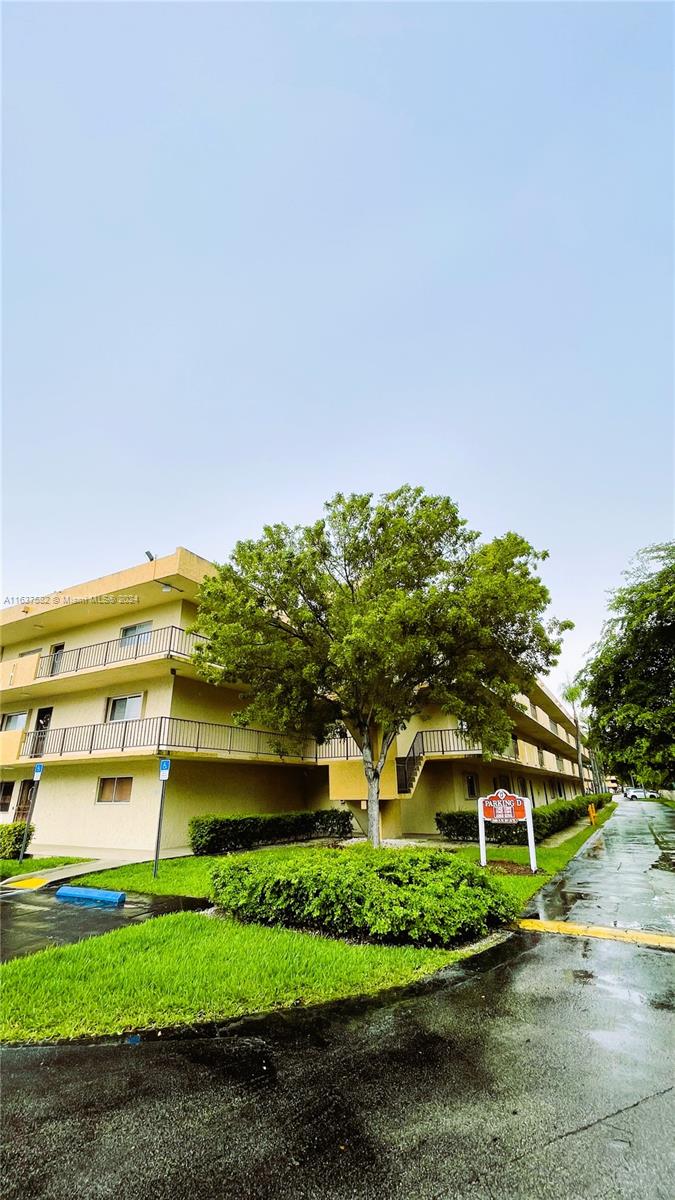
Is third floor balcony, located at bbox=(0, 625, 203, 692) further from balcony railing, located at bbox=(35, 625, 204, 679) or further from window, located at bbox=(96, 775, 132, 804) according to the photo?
window, located at bbox=(96, 775, 132, 804)

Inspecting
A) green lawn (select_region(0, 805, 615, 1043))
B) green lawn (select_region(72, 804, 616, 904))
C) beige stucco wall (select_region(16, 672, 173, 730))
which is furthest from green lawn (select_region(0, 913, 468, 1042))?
beige stucco wall (select_region(16, 672, 173, 730))

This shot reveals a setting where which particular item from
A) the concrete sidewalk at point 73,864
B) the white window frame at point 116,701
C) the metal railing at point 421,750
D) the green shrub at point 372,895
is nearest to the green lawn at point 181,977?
the green shrub at point 372,895

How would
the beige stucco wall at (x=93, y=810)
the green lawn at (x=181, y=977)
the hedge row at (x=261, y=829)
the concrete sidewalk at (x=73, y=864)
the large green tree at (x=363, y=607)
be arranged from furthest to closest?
the beige stucco wall at (x=93, y=810), the hedge row at (x=261, y=829), the large green tree at (x=363, y=607), the concrete sidewalk at (x=73, y=864), the green lawn at (x=181, y=977)

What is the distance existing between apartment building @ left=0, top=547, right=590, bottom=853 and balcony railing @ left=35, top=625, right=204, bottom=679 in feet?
0.17

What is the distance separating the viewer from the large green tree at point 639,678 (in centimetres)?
1277

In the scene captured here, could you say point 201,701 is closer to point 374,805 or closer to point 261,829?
point 261,829

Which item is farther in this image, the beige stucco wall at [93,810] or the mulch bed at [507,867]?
the beige stucco wall at [93,810]

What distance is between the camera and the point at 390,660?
1040 cm

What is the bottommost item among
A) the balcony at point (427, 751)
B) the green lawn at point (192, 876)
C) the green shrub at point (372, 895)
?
the green lawn at point (192, 876)

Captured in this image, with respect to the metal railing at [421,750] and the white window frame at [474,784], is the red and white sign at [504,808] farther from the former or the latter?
the white window frame at [474,784]

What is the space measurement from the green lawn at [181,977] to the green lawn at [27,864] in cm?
752

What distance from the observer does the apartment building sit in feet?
52.9

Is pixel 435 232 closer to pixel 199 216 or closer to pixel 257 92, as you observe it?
pixel 257 92

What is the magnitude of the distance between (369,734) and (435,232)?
13023mm
